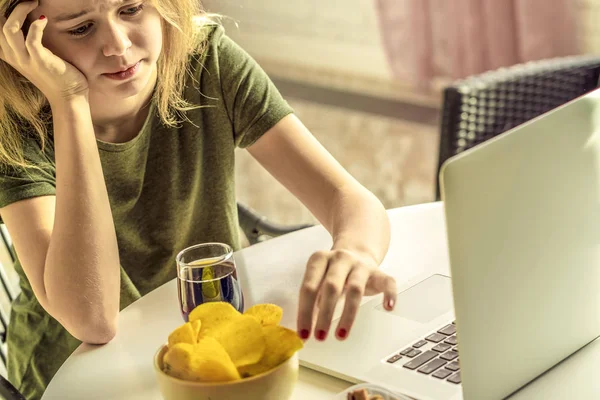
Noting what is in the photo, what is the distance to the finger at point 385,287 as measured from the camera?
1023 millimetres

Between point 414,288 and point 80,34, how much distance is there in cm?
70

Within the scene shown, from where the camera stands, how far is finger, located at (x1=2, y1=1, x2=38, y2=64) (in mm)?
1344

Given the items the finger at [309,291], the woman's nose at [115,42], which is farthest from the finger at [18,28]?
Answer: the finger at [309,291]

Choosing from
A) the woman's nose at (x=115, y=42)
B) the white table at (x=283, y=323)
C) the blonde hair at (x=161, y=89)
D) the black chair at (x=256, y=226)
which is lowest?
the black chair at (x=256, y=226)

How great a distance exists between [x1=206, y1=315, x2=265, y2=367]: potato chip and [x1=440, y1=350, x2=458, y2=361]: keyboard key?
0.26m

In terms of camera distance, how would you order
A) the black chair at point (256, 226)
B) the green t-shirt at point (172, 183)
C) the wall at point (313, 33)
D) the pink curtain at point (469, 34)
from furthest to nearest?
1. the wall at point (313, 33)
2. the pink curtain at point (469, 34)
3. the black chair at point (256, 226)
4. the green t-shirt at point (172, 183)

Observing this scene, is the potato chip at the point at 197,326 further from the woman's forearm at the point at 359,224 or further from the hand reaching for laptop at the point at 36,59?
the hand reaching for laptop at the point at 36,59

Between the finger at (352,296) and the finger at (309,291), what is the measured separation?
1.5 inches

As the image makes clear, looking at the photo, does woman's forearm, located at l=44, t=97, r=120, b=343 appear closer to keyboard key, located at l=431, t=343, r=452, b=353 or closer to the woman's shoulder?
the woman's shoulder

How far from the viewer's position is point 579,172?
2.99 ft

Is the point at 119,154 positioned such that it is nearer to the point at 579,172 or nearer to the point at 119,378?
the point at 119,378

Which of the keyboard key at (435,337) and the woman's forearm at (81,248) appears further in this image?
the woman's forearm at (81,248)

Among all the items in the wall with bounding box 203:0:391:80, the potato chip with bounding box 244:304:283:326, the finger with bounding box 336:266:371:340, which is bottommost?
the wall with bounding box 203:0:391:80

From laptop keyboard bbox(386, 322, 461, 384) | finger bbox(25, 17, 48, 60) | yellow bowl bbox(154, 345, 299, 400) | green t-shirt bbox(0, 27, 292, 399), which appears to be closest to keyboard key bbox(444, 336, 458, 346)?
laptop keyboard bbox(386, 322, 461, 384)
